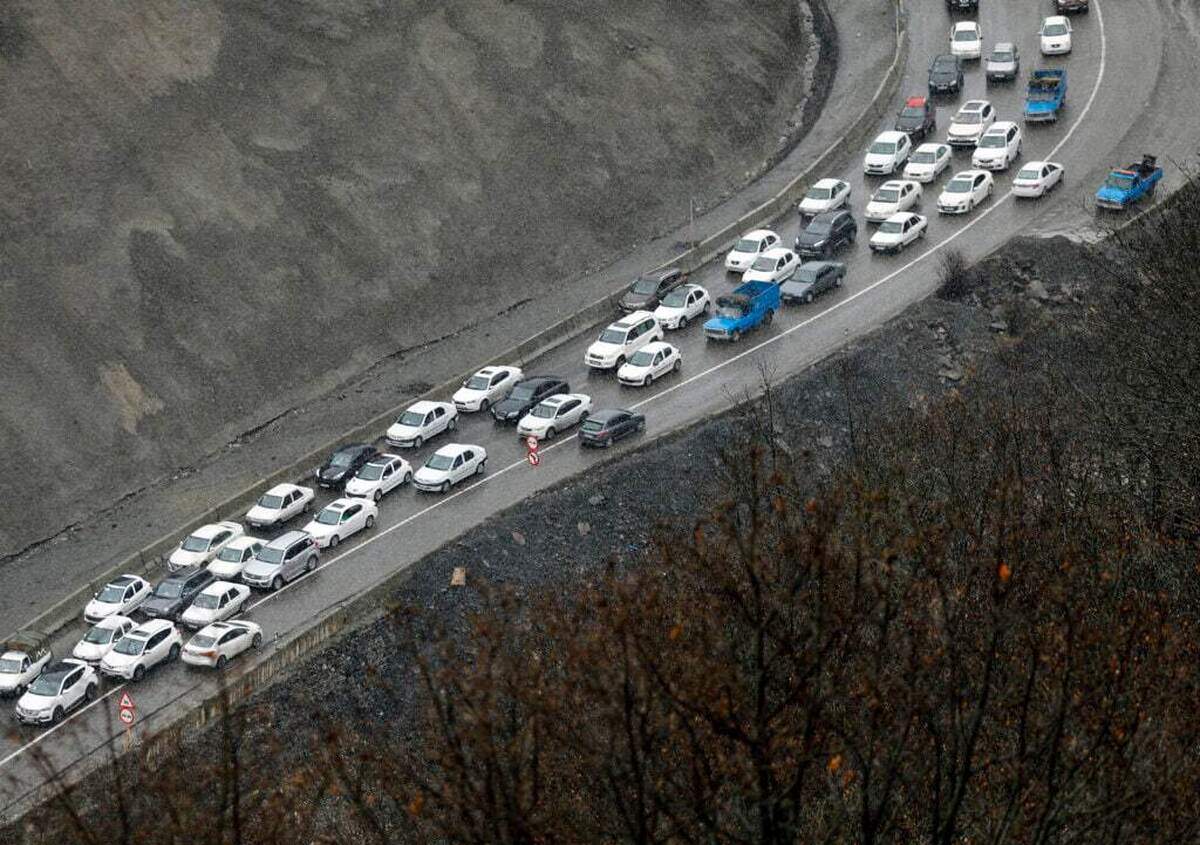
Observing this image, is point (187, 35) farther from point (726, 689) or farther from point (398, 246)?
point (726, 689)

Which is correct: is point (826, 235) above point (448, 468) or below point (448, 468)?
below

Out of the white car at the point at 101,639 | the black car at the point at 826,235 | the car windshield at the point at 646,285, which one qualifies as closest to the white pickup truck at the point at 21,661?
the white car at the point at 101,639

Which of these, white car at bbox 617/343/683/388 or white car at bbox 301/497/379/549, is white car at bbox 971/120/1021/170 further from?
white car at bbox 301/497/379/549

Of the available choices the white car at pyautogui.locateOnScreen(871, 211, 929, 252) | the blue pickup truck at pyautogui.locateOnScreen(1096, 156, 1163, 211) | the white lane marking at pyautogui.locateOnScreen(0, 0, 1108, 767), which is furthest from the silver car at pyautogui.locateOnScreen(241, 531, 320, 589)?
Result: the blue pickup truck at pyautogui.locateOnScreen(1096, 156, 1163, 211)

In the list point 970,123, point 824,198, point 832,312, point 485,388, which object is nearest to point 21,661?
point 485,388

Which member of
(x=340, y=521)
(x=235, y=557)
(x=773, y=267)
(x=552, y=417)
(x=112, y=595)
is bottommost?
(x=773, y=267)

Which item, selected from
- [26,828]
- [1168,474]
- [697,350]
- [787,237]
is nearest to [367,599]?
[26,828]

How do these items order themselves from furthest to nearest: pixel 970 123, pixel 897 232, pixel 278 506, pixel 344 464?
pixel 970 123
pixel 897 232
pixel 344 464
pixel 278 506

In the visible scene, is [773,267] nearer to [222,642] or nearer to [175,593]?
[175,593]
